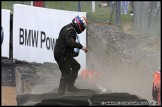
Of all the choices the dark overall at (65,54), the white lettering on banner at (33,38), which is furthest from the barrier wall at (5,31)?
the dark overall at (65,54)

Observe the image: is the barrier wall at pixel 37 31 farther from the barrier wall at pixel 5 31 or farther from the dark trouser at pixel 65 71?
the dark trouser at pixel 65 71

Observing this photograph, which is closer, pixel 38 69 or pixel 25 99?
pixel 25 99

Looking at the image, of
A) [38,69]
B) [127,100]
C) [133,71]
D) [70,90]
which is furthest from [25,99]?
[133,71]

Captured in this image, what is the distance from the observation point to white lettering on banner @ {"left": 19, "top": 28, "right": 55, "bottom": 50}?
15.5m

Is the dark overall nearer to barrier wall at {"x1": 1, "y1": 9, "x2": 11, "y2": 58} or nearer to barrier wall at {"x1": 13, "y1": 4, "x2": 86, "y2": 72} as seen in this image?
barrier wall at {"x1": 13, "y1": 4, "x2": 86, "y2": 72}

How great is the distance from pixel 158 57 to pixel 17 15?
196 inches

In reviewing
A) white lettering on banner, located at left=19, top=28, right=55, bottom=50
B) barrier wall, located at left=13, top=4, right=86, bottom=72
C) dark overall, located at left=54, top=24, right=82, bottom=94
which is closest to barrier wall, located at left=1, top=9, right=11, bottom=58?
barrier wall, located at left=13, top=4, right=86, bottom=72

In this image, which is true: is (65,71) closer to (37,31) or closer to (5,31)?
(37,31)

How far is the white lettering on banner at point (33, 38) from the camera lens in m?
15.5

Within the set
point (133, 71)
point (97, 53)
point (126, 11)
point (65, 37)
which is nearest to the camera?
point (65, 37)

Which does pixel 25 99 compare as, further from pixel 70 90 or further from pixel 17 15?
pixel 17 15

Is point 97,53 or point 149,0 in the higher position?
point 149,0

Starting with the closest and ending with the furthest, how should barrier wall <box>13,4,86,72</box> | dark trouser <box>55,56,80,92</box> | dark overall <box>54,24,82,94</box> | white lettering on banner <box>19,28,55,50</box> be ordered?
dark overall <box>54,24,82,94</box>
dark trouser <box>55,56,80,92</box>
barrier wall <box>13,4,86,72</box>
white lettering on banner <box>19,28,55,50</box>

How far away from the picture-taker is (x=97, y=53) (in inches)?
605
